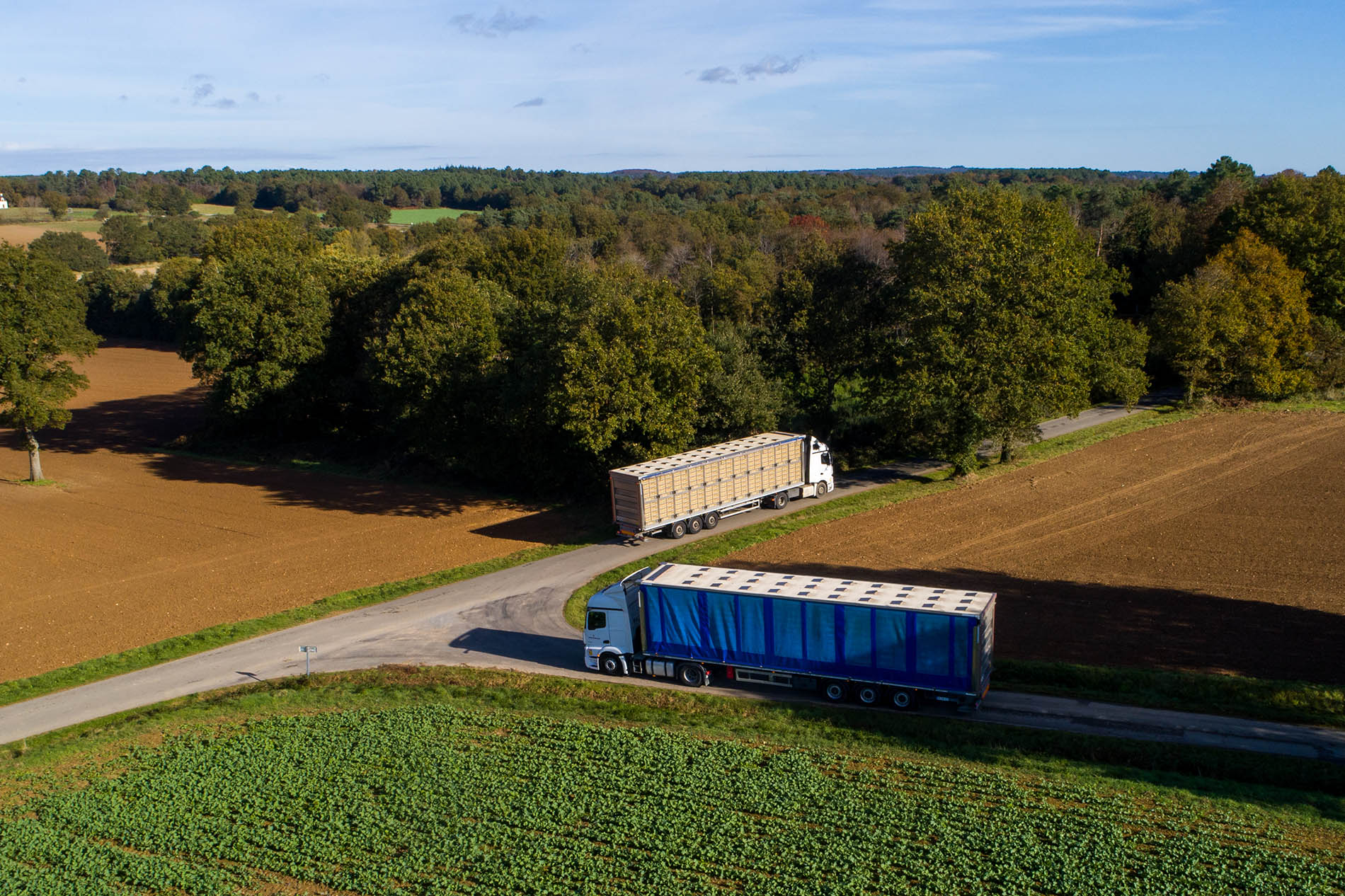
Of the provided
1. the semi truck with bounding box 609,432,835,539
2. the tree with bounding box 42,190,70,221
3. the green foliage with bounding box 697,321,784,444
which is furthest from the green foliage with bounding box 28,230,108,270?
the semi truck with bounding box 609,432,835,539

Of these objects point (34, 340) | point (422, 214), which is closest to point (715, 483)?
point (34, 340)

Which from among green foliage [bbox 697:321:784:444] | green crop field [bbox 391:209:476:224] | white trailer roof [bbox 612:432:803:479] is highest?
green crop field [bbox 391:209:476:224]

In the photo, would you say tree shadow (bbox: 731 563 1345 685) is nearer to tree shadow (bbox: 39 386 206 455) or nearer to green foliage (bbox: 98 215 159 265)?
tree shadow (bbox: 39 386 206 455)

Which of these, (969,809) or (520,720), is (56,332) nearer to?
(520,720)

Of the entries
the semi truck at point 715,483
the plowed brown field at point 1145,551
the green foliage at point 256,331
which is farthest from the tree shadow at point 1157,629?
the green foliage at point 256,331

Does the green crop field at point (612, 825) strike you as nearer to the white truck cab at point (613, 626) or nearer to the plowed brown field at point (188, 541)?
the white truck cab at point (613, 626)

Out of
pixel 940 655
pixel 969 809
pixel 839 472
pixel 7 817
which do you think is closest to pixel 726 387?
pixel 839 472

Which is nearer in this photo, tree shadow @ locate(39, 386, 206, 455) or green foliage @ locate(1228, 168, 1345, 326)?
green foliage @ locate(1228, 168, 1345, 326)
